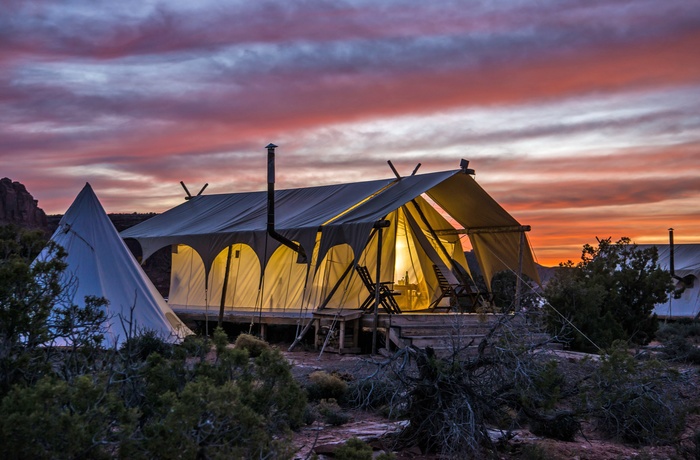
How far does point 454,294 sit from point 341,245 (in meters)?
2.56

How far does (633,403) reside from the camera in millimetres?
7488

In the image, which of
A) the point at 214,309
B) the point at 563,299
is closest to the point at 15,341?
the point at 563,299

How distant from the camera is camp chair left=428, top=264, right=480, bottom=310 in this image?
1600 centimetres

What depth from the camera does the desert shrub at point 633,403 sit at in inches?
293

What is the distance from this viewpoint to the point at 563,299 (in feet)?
49.2

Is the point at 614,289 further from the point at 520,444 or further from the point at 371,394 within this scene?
the point at 520,444

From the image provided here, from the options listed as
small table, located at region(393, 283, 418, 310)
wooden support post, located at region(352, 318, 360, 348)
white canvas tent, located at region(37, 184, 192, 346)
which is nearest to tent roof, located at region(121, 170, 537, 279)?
wooden support post, located at region(352, 318, 360, 348)

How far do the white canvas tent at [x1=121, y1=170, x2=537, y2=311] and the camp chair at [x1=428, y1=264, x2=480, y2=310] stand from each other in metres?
0.19

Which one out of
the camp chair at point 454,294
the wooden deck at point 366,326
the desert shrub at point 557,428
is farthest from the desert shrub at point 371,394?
the camp chair at point 454,294

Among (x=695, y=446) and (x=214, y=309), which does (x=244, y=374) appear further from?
(x=214, y=309)

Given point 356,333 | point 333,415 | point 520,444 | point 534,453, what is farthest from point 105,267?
point 534,453

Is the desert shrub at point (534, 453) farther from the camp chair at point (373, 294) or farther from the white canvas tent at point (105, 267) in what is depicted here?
the camp chair at point (373, 294)

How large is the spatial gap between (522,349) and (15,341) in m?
4.28

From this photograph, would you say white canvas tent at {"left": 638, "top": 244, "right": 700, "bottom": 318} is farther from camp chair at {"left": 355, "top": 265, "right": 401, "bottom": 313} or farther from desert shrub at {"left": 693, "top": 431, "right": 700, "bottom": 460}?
desert shrub at {"left": 693, "top": 431, "right": 700, "bottom": 460}
